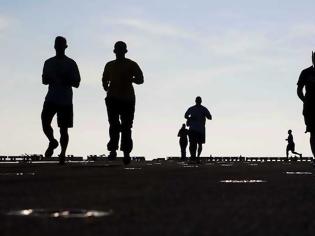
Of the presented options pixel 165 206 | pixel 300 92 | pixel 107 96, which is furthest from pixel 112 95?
pixel 165 206

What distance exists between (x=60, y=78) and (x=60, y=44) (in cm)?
56

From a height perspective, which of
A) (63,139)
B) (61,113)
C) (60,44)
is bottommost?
(63,139)

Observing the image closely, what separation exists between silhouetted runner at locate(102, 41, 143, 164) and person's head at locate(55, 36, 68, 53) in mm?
1053

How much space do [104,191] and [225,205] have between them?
4.65ft

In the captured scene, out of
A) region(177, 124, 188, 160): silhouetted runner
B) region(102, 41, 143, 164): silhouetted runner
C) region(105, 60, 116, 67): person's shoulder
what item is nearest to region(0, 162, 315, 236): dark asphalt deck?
region(102, 41, 143, 164): silhouetted runner

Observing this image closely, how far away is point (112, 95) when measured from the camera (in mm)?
14773

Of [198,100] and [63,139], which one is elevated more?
[198,100]

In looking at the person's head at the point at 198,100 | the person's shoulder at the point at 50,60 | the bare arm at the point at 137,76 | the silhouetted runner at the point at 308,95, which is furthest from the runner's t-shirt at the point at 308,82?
the person's head at the point at 198,100

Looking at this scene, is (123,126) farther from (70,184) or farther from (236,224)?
(236,224)

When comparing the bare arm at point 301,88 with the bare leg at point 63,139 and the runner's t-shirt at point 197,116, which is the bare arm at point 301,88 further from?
the runner's t-shirt at point 197,116

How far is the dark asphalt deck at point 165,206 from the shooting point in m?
3.52

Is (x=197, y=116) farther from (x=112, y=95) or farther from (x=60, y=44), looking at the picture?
(x=60, y=44)

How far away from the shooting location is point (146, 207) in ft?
15.3

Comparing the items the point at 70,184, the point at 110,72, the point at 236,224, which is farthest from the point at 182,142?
the point at 236,224
